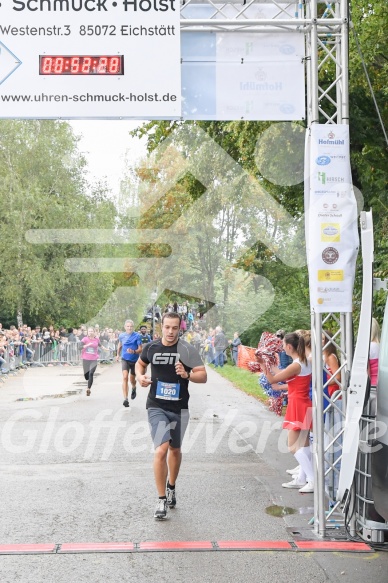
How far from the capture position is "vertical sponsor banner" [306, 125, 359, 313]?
7598mm

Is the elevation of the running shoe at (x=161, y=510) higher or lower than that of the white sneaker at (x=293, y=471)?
higher

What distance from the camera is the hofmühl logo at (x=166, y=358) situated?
26.7 ft

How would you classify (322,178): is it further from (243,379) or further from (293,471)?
(243,379)

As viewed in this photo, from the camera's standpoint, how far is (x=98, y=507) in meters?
8.34

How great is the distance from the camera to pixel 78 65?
7.96 metres

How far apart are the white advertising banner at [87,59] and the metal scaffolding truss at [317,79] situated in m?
0.44

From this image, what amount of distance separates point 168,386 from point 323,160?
2.51m

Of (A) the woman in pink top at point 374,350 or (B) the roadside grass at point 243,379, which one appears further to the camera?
(B) the roadside grass at point 243,379

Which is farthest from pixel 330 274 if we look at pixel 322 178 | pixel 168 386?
pixel 168 386

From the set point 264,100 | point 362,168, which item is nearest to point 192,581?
point 264,100

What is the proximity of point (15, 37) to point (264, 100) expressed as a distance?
2350 millimetres

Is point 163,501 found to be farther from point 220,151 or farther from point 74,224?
point 74,224

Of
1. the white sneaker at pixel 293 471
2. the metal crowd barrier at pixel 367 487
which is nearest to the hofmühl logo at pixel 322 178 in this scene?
the metal crowd barrier at pixel 367 487

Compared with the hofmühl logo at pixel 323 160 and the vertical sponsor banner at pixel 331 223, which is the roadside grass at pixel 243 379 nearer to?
the vertical sponsor banner at pixel 331 223
